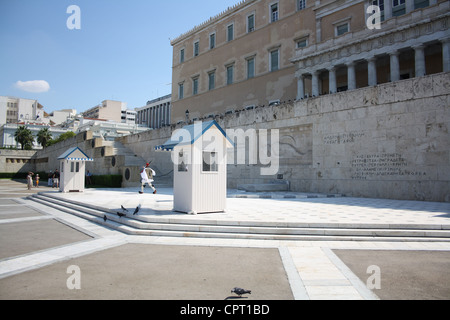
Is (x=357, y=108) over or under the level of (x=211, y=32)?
under

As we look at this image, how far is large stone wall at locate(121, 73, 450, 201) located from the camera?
1473 centimetres

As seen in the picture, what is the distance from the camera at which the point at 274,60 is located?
35875 millimetres

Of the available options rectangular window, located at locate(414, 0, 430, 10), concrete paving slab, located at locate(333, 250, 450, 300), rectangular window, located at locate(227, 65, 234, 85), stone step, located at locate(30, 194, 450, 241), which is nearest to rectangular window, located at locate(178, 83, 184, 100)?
rectangular window, located at locate(227, 65, 234, 85)

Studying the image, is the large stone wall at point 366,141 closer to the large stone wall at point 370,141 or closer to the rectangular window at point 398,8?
the large stone wall at point 370,141

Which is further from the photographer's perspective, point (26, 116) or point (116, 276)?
point (26, 116)

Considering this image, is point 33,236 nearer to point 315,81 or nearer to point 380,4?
point 315,81

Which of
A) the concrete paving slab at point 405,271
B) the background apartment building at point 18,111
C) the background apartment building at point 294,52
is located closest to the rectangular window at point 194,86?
the background apartment building at point 294,52

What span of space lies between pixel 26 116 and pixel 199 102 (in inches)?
3739

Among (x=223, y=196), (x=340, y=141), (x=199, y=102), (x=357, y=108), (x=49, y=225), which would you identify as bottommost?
(x=49, y=225)

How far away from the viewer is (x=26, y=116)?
110062mm

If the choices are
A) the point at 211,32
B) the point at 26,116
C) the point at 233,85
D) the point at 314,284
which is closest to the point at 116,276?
the point at 314,284

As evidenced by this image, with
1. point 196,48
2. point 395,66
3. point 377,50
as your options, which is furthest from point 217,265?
point 196,48

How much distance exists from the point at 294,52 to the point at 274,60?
291 cm

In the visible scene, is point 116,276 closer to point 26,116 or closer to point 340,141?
point 340,141
